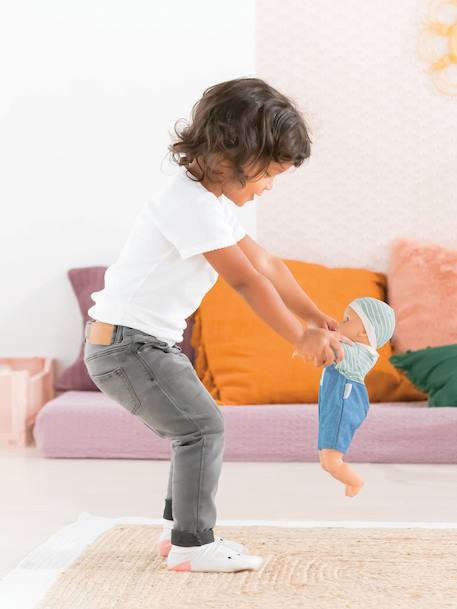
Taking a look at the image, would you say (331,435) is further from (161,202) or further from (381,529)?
(161,202)

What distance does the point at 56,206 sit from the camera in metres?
3.52

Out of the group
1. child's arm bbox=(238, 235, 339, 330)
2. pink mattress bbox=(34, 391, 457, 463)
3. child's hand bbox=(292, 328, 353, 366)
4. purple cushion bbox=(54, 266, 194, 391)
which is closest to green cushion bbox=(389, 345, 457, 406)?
pink mattress bbox=(34, 391, 457, 463)

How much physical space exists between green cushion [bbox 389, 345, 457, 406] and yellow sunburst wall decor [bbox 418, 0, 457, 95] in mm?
1010

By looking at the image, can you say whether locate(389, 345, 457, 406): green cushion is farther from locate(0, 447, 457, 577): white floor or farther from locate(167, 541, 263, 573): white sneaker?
locate(167, 541, 263, 573): white sneaker

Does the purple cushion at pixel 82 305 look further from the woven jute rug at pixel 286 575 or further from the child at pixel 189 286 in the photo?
the child at pixel 189 286

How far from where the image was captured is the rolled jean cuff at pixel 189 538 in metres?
1.74

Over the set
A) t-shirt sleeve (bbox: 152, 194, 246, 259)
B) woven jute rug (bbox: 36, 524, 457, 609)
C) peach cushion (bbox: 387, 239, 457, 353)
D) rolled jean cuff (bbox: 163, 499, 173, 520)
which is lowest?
woven jute rug (bbox: 36, 524, 457, 609)

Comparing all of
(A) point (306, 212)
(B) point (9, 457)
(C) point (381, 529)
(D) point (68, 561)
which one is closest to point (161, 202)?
(D) point (68, 561)

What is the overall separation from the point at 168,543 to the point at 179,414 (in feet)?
0.92

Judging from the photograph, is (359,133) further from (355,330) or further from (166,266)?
(166,266)

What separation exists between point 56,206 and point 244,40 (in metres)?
0.89

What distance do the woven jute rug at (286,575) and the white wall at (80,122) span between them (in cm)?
165

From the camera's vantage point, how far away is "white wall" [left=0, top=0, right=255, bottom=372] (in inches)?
138

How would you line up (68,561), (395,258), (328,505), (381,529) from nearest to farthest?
(68,561) → (381,529) → (328,505) → (395,258)
